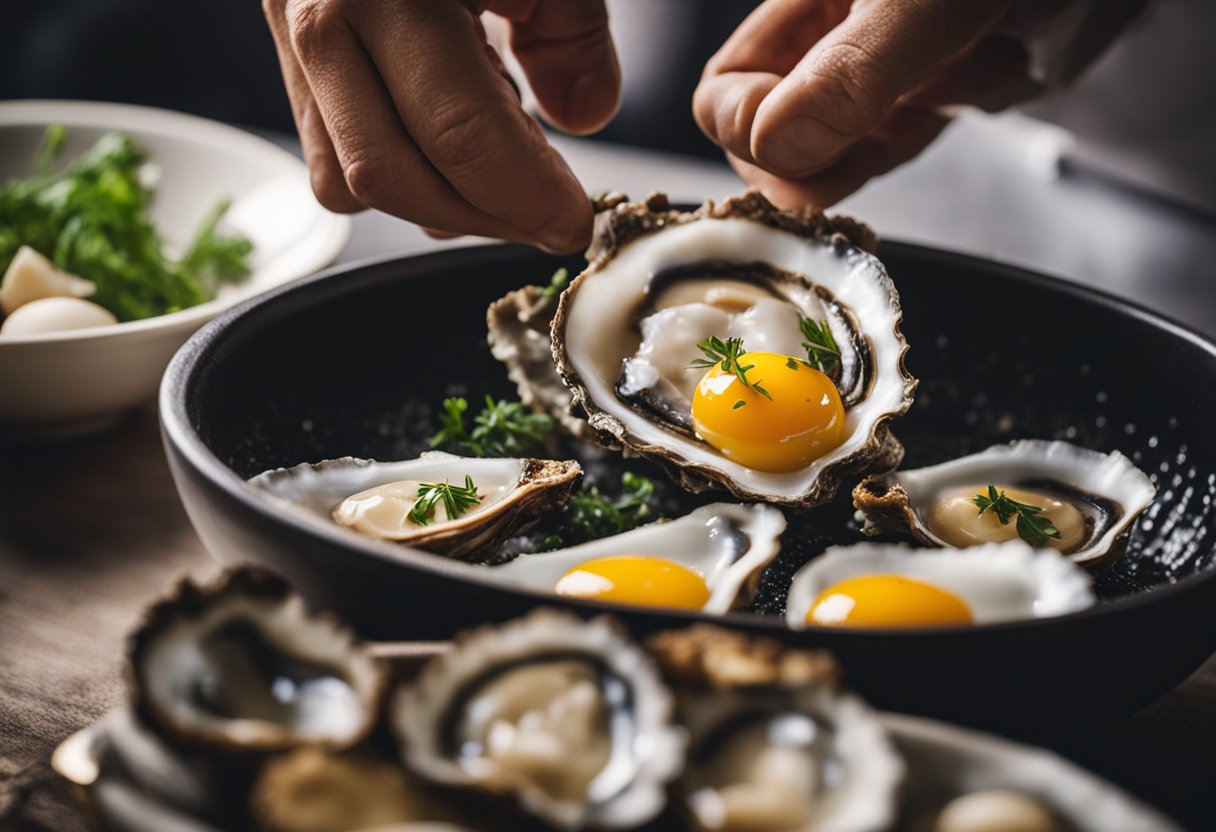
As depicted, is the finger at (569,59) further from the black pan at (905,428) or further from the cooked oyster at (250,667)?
the cooked oyster at (250,667)

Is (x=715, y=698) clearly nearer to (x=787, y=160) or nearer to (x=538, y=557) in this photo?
(x=538, y=557)

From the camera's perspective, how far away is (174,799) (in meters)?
0.55

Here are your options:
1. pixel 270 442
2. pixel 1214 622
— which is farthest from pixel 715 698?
pixel 270 442

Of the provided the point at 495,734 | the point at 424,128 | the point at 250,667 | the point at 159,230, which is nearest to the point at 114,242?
the point at 159,230

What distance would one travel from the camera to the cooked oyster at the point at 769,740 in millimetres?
532

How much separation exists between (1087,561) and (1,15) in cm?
379

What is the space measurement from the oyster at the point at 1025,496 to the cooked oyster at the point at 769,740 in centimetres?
44

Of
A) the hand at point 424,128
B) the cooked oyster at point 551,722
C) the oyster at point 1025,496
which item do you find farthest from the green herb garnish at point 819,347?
the cooked oyster at point 551,722

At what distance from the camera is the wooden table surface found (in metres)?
0.79

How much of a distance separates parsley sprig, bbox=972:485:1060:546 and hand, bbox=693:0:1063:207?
14.2 inches

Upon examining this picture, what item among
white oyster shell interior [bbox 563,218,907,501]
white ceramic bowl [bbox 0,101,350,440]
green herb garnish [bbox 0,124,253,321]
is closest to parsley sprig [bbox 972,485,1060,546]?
white oyster shell interior [bbox 563,218,907,501]

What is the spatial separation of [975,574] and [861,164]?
68 cm

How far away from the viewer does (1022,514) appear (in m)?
1.00

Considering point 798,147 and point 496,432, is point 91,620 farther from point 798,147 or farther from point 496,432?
point 798,147
